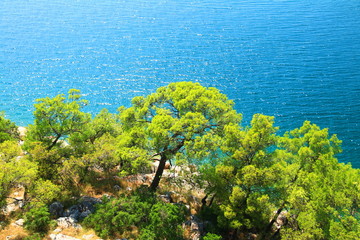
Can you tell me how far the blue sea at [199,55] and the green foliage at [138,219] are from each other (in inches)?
1488

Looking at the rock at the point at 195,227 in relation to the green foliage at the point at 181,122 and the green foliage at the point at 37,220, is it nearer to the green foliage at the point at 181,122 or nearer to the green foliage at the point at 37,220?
the green foliage at the point at 181,122

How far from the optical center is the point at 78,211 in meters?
33.0

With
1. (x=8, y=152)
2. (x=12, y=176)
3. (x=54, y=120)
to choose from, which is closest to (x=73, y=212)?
(x=12, y=176)

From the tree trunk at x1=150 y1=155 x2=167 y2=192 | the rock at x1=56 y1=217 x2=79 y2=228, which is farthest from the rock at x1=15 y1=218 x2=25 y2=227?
the tree trunk at x1=150 y1=155 x2=167 y2=192

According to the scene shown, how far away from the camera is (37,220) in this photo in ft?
95.9

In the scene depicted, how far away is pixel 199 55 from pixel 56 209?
69.7 metres

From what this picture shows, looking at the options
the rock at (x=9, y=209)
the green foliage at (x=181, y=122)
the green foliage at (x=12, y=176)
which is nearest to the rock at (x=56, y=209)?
the green foliage at (x=12, y=176)

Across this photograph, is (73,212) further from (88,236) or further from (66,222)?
(88,236)

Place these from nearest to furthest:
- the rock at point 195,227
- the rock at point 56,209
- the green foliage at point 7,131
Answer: the rock at point 56,209 < the rock at point 195,227 < the green foliage at point 7,131

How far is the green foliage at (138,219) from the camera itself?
99.7ft

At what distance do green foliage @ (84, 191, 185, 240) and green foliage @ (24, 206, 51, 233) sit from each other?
384 cm

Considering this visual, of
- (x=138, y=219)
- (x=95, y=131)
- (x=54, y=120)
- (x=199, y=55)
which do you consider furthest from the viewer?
(x=199, y=55)

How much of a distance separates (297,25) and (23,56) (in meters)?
94.6

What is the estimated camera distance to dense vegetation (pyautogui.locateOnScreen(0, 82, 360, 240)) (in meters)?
30.1
